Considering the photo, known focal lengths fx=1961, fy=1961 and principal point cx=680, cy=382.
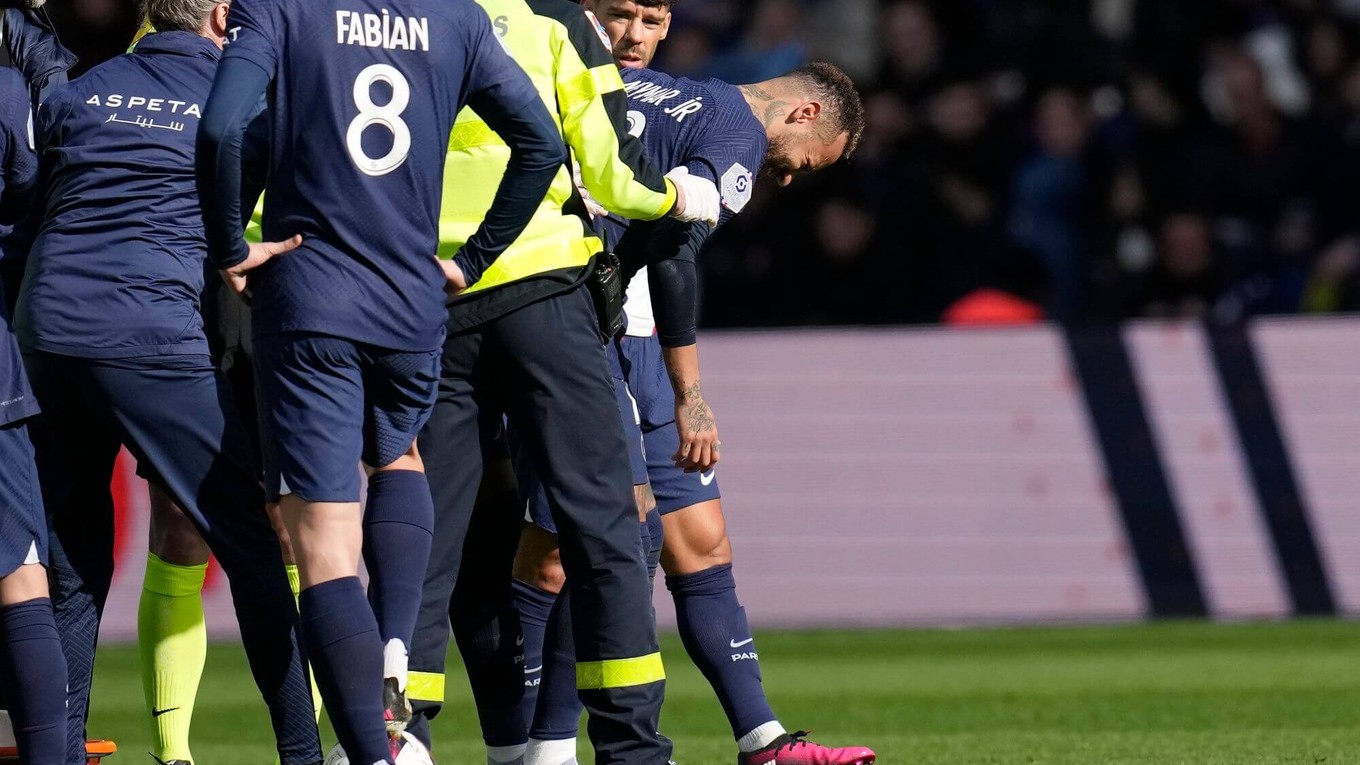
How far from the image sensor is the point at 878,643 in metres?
8.98

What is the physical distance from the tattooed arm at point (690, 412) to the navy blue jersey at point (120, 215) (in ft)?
3.70

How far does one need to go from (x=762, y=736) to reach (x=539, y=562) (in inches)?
28.0

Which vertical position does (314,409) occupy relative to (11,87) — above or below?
below

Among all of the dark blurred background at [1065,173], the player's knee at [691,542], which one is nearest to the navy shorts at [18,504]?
the player's knee at [691,542]

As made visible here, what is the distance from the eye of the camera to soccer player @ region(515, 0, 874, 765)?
477 cm

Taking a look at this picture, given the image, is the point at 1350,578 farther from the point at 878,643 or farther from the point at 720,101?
the point at 720,101

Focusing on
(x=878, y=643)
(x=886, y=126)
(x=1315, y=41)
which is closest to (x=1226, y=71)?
(x=1315, y=41)

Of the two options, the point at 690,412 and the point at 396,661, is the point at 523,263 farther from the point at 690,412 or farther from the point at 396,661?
the point at 396,661

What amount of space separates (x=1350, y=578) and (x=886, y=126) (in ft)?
14.1

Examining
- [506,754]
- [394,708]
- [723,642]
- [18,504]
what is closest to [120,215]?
[18,504]

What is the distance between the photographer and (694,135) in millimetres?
4848

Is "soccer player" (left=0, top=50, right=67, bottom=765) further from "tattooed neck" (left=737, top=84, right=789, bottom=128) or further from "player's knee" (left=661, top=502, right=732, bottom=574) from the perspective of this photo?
"tattooed neck" (left=737, top=84, right=789, bottom=128)

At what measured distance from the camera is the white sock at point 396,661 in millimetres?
4074

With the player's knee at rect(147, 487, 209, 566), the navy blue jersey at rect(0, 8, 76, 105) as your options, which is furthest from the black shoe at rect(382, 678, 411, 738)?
the navy blue jersey at rect(0, 8, 76, 105)
